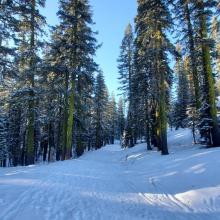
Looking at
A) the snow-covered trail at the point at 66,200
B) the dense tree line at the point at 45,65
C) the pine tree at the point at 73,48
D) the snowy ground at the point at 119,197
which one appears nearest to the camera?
the snow-covered trail at the point at 66,200

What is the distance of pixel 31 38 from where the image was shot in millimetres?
21672

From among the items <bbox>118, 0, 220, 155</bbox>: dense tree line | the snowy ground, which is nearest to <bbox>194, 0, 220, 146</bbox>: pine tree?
<bbox>118, 0, 220, 155</bbox>: dense tree line

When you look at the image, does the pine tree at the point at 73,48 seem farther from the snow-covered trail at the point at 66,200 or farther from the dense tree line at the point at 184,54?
the snow-covered trail at the point at 66,200

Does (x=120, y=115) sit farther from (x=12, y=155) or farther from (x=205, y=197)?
(x=205, y=197)

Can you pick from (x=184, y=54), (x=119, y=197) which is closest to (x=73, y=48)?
(x=184, y=54)

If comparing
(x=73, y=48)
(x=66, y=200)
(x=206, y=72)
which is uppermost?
(x=73, y=48)

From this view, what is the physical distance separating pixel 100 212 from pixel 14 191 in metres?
2.91

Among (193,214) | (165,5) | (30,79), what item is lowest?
(193,214)

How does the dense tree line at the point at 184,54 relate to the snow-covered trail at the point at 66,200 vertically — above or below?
above

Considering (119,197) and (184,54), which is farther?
(184,54)

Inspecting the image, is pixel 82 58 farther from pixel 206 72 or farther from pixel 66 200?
pixel 66 200

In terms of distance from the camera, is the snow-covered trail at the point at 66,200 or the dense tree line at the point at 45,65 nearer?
the snow-covered trail at the point at 66,200

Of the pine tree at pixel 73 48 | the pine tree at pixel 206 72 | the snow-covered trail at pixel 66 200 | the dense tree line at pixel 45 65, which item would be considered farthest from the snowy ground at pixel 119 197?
the pine tree at pixel 73 48

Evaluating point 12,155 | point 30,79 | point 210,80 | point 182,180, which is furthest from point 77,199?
point 12,155
